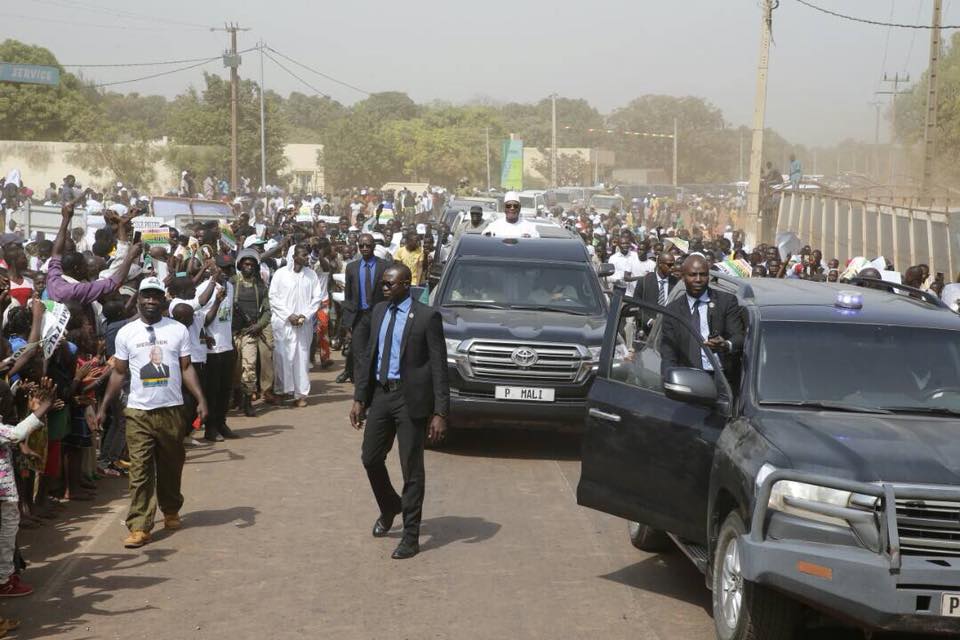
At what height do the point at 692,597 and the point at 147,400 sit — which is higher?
the point at 147,400

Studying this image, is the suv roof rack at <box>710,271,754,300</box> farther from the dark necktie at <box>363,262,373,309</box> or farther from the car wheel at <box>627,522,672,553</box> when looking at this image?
the dark necktie at <box>363,262,373,309</box>

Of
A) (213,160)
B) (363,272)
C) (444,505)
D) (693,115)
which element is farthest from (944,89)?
(693,115)

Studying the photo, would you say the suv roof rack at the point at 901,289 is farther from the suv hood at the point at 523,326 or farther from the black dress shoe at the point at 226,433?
the black dress shoe at the point at 226,433

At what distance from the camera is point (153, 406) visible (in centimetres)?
899

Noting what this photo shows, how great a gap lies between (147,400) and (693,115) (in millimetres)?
129361

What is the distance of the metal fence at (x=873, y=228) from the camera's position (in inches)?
1093

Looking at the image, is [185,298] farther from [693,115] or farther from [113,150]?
[693,115]

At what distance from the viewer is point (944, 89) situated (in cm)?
6206

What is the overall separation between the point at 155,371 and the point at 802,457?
4902mm

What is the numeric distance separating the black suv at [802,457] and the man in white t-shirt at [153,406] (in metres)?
3.12

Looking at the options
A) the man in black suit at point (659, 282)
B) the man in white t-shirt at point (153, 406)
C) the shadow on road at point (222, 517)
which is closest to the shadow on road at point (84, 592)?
the man in white t-shirt at point (153, 406)

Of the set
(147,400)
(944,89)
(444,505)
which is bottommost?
(444,505)

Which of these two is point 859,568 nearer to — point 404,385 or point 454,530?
point 404,385

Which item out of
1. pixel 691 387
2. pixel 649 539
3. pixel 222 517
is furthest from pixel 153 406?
pixel 691 387
